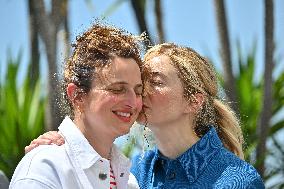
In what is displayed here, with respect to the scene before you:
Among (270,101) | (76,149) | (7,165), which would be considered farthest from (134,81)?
(7,165)

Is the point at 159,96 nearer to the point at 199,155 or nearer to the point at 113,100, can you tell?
the point at 199,155

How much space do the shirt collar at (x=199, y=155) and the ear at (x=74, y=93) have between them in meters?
0.78

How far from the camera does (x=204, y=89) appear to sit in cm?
341

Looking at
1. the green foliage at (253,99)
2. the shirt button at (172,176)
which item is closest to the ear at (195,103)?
the shirt button at (172,176)

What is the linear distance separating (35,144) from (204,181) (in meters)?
0.79

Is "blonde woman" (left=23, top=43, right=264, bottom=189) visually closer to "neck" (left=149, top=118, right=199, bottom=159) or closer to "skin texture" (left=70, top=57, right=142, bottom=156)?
"neck" (left=149, top=118, right=199, bottom=159)

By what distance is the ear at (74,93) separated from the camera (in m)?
2.64

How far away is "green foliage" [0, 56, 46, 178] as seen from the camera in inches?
303

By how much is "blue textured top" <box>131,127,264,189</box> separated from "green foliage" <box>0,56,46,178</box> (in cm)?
433

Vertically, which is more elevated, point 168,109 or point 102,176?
point 168,109

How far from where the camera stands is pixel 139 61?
2766 mm

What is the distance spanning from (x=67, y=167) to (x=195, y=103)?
99 centimetres

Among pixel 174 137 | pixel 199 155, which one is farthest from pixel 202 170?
pixel 174 137

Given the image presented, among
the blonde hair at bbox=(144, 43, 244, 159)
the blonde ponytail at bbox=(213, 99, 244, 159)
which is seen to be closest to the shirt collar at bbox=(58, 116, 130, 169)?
the blonde hair at bbox=(144, 43, 244, 159)
